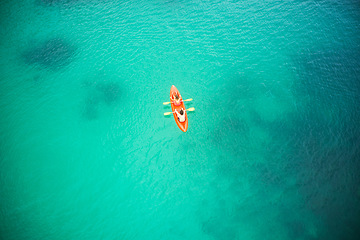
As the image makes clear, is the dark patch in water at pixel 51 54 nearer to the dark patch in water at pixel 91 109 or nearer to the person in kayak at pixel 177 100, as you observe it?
the dark patch in water at pixel 91 109

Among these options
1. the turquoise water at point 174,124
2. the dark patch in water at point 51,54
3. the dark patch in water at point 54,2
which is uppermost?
the dark patch in water at point 54,2

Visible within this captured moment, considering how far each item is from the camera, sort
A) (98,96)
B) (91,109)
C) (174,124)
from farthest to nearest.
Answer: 1. (98,96)
2. (91,109)
3. (174,124)

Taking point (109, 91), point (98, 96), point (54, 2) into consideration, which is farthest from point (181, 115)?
point (54, 2)

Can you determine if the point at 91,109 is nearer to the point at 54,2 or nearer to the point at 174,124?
the point at 174,124

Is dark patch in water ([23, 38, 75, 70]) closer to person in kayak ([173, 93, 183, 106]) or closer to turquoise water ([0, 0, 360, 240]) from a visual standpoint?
turquoise water ([0, 0, 360, 240])

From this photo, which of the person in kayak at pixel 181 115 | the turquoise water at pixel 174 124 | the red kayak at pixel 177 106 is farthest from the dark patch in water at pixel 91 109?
the person in kayak at pixel 181 115

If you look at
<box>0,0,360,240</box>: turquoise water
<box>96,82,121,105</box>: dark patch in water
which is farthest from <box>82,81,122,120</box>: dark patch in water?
<box>0,0,360,240</box>: turquoise water
